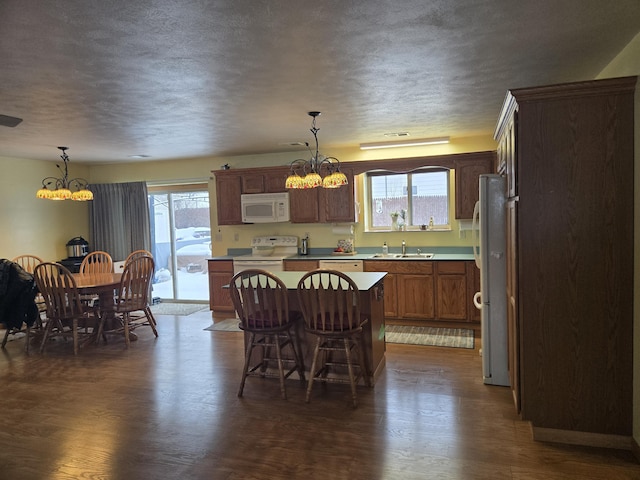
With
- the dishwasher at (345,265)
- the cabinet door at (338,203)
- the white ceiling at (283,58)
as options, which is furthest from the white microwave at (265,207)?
the white ceiling at (283,58)

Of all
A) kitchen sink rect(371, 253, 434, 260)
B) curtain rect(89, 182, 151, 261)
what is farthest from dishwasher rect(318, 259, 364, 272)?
curtain rect(89, 182, 151, 261)

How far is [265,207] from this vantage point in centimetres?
613

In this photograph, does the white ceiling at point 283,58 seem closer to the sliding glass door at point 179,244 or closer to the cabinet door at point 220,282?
the cabinet door at point 220,282

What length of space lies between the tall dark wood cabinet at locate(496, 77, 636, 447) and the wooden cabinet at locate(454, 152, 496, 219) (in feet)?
8.86

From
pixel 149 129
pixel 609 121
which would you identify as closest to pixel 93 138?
pixel 149 129

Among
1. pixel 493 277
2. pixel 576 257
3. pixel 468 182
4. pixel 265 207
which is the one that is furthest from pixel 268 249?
pixel 576 257

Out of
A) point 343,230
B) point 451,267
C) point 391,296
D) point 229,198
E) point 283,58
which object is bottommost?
point 391,296

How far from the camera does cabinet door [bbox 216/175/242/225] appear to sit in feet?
20.7

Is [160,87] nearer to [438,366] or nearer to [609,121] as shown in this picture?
[609,121]

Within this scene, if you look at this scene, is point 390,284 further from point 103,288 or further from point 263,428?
point 103,288

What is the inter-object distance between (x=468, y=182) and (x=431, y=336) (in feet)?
6.26

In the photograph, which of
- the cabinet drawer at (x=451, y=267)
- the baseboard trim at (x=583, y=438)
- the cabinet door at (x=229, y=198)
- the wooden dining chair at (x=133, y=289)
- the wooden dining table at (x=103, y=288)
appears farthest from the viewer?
the cabinet door at (x=229, y=198)

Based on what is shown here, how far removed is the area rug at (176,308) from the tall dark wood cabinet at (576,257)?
504 centimetres

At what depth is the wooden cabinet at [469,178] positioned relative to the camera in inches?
205
